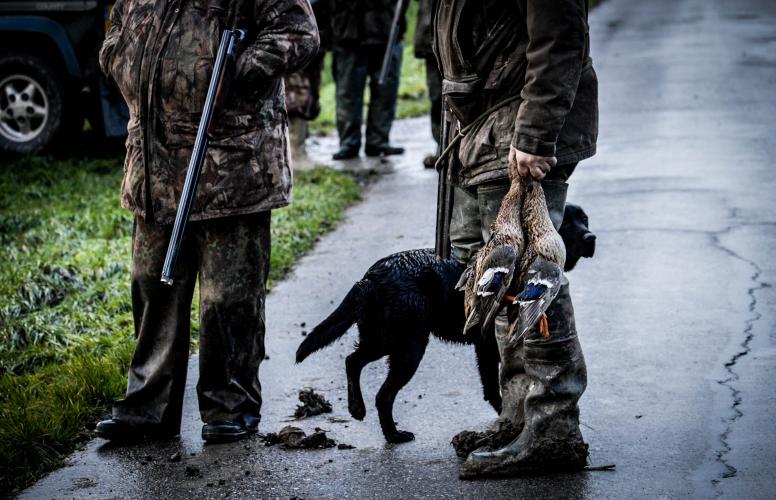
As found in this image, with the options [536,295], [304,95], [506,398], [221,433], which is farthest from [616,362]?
[304,95]

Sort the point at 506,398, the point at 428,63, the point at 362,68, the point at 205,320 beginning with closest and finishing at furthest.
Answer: the point at 506,398, the point at 205,320, the point at 428,63, the point at 362,68

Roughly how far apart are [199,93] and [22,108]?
718 cm

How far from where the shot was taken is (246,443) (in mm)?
4727

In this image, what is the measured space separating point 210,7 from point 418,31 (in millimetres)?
6378

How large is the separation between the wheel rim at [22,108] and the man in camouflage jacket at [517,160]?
7.73 metres

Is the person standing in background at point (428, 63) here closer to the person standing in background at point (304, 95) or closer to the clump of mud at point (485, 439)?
the person standing in background at point (304, 95)

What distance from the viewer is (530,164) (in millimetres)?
3967

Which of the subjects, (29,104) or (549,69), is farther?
(29,104)

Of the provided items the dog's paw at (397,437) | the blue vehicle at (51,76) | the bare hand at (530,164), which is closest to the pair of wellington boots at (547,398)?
the bare hand at (530,164)

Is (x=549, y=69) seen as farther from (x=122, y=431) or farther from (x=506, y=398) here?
(x=122, y=431)

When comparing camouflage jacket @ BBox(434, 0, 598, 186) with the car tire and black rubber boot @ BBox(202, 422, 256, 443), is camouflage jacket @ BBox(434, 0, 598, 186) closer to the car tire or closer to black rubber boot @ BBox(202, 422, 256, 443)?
black rubber boot @ BBox(202, 422, 256, 443)

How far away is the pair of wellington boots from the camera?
13.6 ft

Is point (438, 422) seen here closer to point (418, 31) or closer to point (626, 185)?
point (626, 185)

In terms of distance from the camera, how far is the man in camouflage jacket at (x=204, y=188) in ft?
15.0
